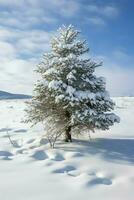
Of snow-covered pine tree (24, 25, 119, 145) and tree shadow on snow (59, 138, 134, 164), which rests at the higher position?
snow-covered pine tree (24, 25, 119, 145)

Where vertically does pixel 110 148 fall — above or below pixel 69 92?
below

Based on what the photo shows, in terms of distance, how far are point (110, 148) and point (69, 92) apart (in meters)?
2.54

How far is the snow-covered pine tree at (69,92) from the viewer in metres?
13.1

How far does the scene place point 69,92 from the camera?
13109mm

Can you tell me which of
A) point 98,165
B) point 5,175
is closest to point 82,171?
point 98,165

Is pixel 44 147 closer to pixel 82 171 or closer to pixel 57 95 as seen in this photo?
pixel 57 95

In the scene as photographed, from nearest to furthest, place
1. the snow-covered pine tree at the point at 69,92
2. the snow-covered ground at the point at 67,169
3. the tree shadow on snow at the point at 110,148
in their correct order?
the snow-covered ground at the point at 67,169 → the tree shadow on snow at the point at 110,148 → the snow-covered pine tree at the point at 69,92

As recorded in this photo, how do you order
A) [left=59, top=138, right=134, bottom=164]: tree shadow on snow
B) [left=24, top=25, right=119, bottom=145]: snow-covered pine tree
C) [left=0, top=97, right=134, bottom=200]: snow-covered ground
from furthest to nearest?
[left=24, top=25, right=119, bottom=145]: snow-covered pine tree → [left=59, top=138, right=134, bottom=164]: tree shadow on snow → [left=0, top=97, right=134, bottom=200]: snow-covered ground

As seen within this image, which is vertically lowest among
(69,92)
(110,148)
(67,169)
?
(67,169)

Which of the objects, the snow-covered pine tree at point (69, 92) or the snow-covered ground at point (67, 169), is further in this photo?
the snow-covered pine tree at point (69, 92)

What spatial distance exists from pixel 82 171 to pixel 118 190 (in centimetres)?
170

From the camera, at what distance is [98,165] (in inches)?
428

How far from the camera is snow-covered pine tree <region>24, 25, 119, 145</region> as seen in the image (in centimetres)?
1310

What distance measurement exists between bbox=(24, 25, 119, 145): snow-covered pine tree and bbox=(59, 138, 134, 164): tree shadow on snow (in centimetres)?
65
